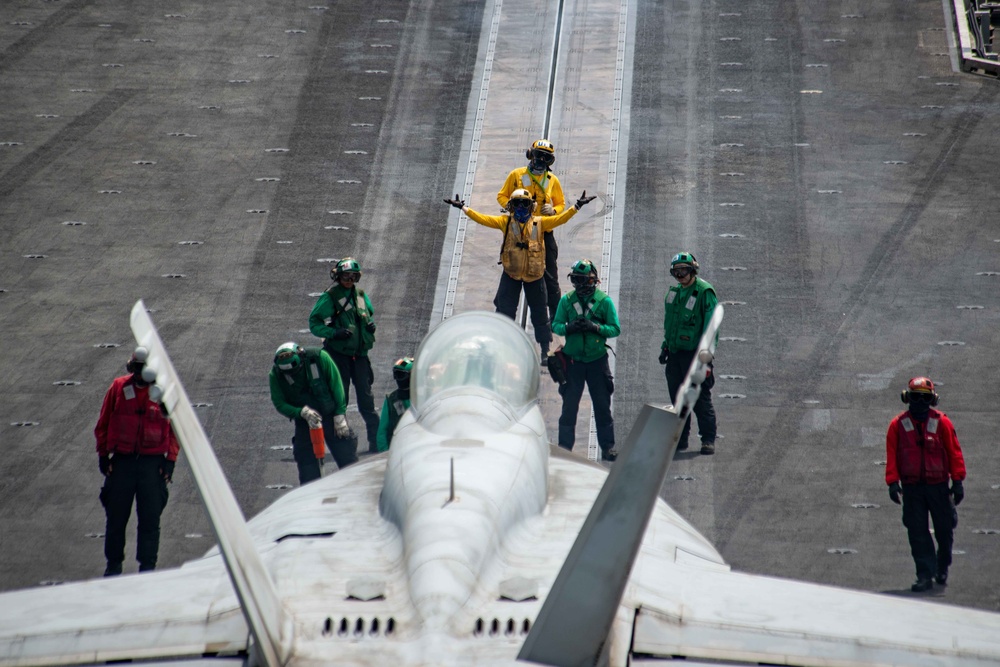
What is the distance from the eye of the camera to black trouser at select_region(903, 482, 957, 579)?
493 inches

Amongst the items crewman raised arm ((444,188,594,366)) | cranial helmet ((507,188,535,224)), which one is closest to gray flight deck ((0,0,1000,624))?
crewman raised arm ((444,188,594,366))

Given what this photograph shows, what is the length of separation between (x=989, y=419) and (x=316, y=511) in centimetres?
A: 922

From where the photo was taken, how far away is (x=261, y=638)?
6.90 m

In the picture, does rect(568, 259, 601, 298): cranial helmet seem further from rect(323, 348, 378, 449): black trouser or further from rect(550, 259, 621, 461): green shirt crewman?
rect(323, 348, 378, 449): black trouser

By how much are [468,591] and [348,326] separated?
7.50 metres

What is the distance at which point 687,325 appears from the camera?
1452cm

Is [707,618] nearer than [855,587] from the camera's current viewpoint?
Yes

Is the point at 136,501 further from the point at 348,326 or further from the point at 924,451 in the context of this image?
the point at 924,451

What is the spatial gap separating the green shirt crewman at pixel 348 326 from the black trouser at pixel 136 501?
8.56 ft

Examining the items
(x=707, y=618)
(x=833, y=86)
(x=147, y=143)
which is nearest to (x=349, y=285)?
(x=707, y=618)

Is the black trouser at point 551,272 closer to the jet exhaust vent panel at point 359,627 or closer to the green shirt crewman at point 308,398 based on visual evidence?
the green shirt crewman at point 308,398

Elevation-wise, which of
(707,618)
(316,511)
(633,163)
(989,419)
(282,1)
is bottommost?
(707,618)

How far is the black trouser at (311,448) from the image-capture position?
13.7 m

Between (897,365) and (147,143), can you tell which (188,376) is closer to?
(147,143)
